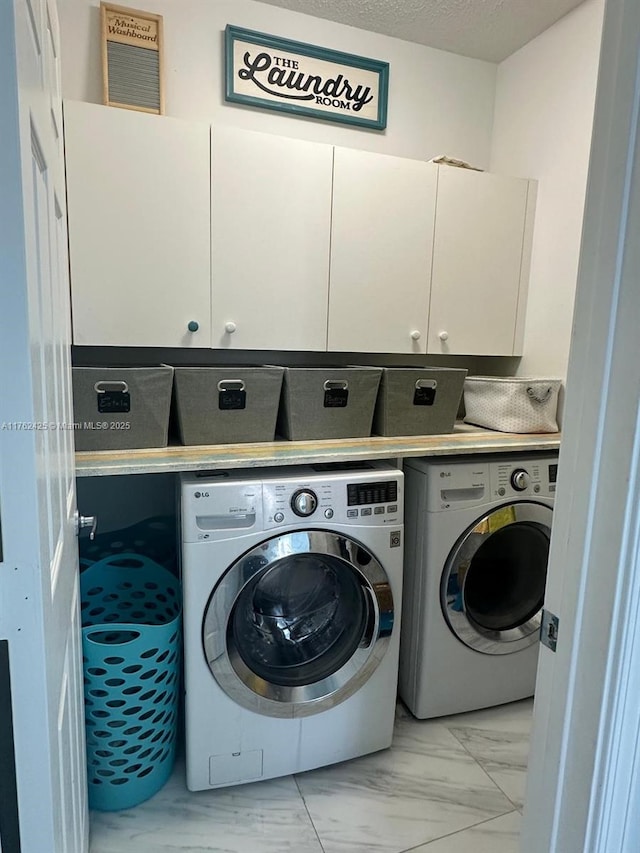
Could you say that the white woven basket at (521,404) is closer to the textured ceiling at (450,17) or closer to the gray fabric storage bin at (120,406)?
the gray fabric storage bin at (120,406)

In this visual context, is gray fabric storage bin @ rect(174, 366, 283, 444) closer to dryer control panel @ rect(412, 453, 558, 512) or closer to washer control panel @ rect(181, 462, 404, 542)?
washer control panel @ rect(181, 462, 404, 542)

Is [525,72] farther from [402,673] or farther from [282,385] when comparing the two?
[402,673]

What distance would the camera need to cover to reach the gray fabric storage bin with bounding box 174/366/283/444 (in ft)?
5.46

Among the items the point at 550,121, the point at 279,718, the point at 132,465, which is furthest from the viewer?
the point at 550,121

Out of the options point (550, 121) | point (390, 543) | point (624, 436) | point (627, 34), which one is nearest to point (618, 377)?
point (624, 436)

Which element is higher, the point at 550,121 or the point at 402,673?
the point at 550,121

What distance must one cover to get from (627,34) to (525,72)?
205 cm

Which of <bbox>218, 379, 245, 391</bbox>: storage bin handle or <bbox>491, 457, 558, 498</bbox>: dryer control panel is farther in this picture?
<bbox>491, 457, 558, 498</bbox>: dryer control panel

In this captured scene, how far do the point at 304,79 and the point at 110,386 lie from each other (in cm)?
149

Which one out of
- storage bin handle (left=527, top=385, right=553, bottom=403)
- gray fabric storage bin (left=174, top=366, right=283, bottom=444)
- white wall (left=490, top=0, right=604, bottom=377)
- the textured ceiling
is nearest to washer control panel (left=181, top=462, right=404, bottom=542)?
gray fabric storage bin (left=174, top=366, right=283, bottom=444)

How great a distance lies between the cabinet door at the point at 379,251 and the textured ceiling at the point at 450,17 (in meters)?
0.59

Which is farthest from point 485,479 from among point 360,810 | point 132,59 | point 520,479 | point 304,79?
point 132,59

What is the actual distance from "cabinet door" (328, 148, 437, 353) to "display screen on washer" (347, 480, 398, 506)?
2.00 ft

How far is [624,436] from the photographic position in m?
0.62
